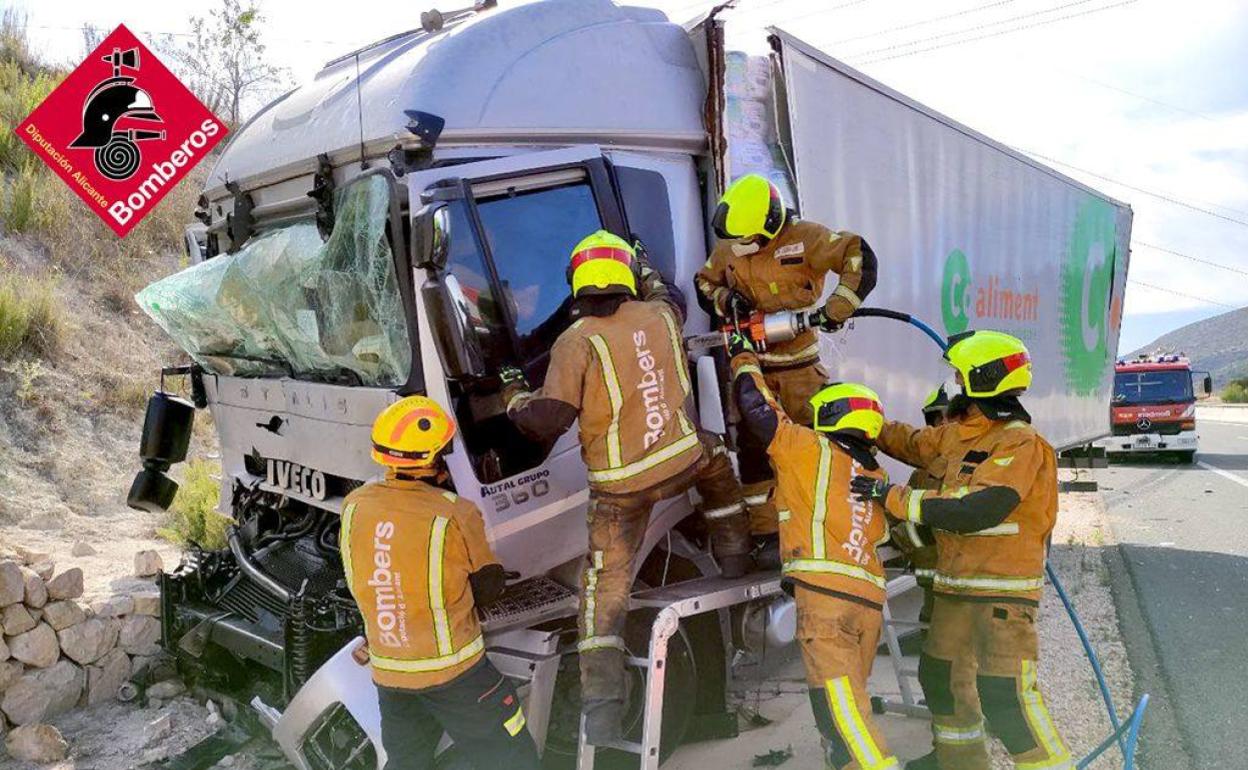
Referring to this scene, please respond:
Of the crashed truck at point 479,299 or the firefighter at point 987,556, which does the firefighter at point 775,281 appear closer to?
the crashed truck at point 479,299

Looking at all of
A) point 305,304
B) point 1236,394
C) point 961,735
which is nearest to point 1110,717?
point 961,735

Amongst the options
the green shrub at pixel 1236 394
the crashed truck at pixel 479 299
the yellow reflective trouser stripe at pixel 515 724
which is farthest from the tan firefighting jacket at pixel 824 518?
the green shrub at pixel 1236 394

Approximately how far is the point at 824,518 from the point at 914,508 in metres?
0.31

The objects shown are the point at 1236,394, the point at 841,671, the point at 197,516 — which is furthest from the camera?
the point at 1236,394

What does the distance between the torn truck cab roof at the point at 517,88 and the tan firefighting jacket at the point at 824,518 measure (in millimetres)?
1420

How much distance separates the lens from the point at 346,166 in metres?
3.76

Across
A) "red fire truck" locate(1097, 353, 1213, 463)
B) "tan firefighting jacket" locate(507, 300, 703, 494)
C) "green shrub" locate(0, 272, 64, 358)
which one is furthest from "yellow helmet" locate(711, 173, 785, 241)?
"red fire truck" locate(1097, 353, 1213, 463)

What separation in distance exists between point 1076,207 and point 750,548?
577 cm

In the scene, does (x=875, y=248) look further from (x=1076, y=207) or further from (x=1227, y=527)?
(x=1227, y=527)

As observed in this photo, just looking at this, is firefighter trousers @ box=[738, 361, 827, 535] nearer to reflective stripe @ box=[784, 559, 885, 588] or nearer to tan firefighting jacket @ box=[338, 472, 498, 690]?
reflective stripe @ box=[784, 559, 885, 588]

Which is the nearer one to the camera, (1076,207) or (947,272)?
(947,272)

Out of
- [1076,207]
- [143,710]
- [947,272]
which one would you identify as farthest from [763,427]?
[1076,207]

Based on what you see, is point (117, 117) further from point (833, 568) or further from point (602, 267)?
point (833, 568)

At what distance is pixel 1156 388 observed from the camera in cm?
1675
